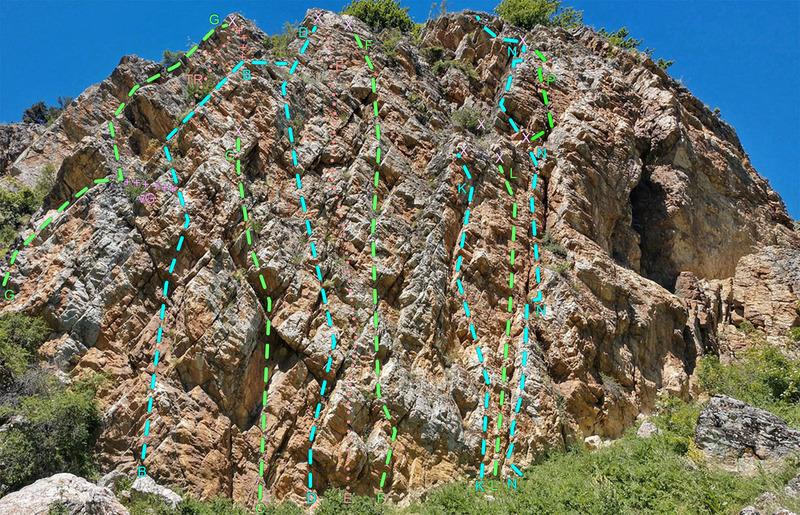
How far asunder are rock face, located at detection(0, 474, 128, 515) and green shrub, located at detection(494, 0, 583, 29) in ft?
77.7

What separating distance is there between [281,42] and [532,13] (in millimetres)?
12195

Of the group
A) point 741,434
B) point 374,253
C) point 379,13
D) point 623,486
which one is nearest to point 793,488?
point 741,434

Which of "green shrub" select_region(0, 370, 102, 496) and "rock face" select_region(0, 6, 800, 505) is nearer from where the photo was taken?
"green shrub" select_region(0, 370, 102, 496)

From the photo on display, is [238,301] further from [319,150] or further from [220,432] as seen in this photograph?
[319,150]

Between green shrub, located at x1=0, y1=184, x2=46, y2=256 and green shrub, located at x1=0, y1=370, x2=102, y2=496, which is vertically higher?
green shrub, located at x1=0, y1=184, x2=46, y2=256

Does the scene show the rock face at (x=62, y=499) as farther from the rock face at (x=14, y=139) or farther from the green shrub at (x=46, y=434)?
the rock face at (x=14, y=139)

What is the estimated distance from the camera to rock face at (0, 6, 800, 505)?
516 inches

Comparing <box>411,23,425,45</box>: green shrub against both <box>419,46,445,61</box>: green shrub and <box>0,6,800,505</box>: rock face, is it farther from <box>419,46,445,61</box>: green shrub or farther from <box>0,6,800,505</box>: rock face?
<box>0,6,800,505</box>: rock face

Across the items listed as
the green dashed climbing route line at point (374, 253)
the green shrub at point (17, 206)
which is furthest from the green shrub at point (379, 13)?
the green shrub at point (17, 206)

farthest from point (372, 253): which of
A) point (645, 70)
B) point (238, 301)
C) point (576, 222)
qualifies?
point (645, 70)

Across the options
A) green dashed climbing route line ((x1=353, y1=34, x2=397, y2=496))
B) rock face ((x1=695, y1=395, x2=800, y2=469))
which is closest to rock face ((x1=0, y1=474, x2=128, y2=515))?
green dashed climbing route line ((x1=353, y1=34, x2=397, y2=496))

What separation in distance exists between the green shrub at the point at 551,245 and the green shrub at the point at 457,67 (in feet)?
26.4

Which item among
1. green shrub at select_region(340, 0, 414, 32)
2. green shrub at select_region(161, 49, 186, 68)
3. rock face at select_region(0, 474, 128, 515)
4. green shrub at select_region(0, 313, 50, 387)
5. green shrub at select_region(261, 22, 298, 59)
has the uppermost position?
green shrub at select_region(340, 0, 414, 32)

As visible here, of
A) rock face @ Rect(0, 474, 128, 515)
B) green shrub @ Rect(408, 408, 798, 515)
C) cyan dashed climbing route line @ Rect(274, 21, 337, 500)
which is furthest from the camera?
cyan dashed climbing route line @ Rect(274, 21, 337, 500)
